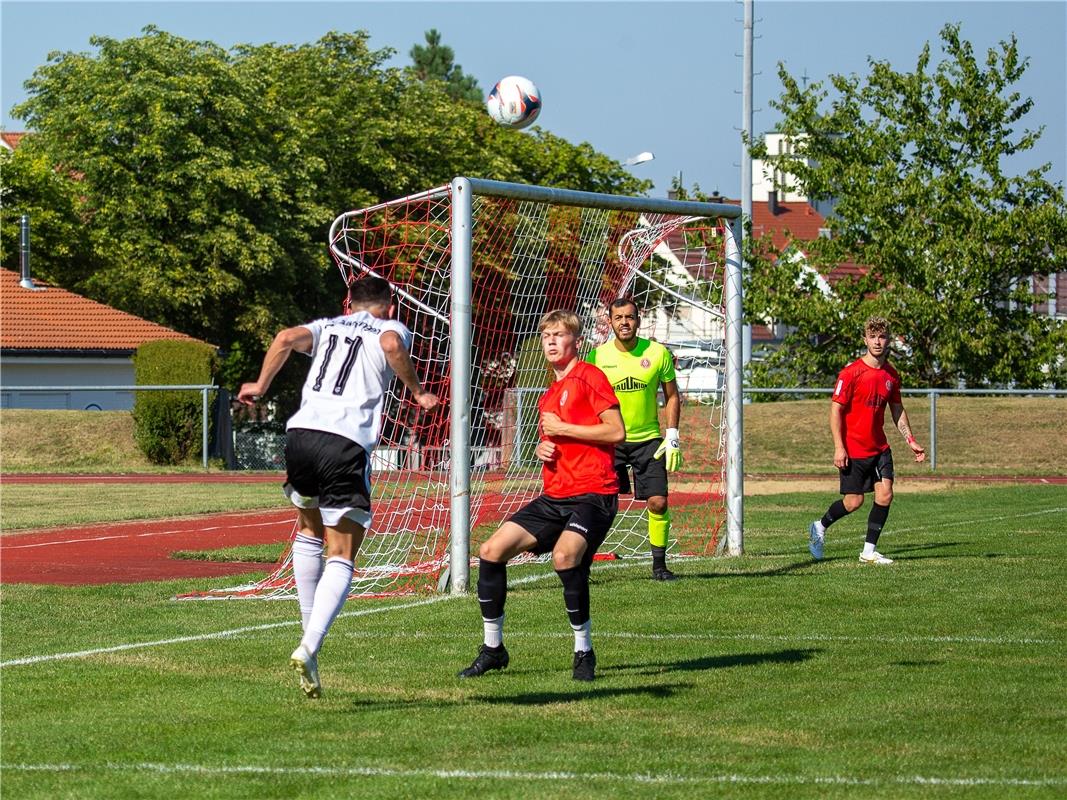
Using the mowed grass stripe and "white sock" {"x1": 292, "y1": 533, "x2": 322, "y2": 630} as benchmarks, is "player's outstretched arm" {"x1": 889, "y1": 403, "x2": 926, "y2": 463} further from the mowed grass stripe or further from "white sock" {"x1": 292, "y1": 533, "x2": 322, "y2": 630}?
"white sock" {"x1": 292, "y1": 533, "x2": 322, "y2": 630}

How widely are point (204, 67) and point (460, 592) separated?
37.2m

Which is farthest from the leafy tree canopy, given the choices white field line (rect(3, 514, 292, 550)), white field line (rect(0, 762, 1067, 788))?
white field line (rect(0, 762, 1067, 788))

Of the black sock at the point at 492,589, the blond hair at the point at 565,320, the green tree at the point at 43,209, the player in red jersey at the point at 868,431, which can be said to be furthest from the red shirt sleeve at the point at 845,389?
the green tree at the point at 43,209

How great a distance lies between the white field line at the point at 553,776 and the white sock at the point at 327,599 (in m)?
1.22

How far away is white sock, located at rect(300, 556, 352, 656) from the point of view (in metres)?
6.88

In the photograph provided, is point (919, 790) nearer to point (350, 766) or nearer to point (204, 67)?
point (350, 766)

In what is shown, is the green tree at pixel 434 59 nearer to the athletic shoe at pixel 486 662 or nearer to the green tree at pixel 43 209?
the green tree at pixel 43 209

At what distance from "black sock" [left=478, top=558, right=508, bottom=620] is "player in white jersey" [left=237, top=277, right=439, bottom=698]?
760 millimetres

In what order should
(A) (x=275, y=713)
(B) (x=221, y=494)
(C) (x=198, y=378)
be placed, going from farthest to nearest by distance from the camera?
(C) (x=198, y=378)
(B) (x=221, y=494)
(A) (x=275, y=713)

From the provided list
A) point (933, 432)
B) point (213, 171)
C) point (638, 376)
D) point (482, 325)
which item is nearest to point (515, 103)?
point (482, 325)

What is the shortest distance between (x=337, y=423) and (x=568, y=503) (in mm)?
1315

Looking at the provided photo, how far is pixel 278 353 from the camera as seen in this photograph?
707 centimetres

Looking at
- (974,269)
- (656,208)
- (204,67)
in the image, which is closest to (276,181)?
(204,67)

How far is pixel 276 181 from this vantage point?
44.1 metres
